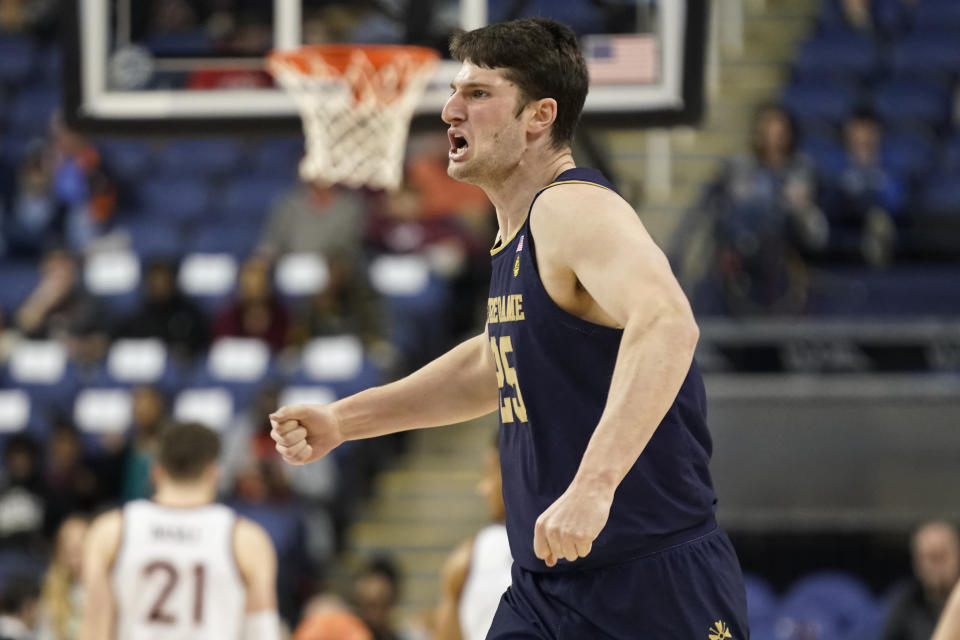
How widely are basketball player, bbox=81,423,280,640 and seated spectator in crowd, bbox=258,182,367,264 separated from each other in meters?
6.22

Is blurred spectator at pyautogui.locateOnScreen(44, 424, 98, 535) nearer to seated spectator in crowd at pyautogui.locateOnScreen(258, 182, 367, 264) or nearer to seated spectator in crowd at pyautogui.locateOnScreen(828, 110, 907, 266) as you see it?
seated spectator in crowd at pyautogui.locateOnScreen(258, 182, 367, 264)

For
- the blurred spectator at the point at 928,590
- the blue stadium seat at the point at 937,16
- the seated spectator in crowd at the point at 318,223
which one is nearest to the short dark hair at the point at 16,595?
the seated spectator in crowd at the point at 318,223

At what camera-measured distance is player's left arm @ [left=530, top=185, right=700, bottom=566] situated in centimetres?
294

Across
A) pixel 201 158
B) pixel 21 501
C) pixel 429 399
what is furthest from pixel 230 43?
pixel 201 158

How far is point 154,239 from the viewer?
13.0m

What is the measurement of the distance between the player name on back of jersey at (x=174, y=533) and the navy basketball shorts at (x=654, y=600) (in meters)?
2.40

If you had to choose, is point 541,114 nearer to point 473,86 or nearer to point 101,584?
point 473,86

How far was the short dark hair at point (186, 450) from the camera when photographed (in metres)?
5.63

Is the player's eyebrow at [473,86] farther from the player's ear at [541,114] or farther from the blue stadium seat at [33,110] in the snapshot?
the blue stadium seat at [33,110]

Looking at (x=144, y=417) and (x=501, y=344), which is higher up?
(x=501, y=344)

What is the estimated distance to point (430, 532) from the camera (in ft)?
37.7

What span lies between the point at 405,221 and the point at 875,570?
4.25 metres

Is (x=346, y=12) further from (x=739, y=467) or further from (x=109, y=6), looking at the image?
(x=739, y=467)

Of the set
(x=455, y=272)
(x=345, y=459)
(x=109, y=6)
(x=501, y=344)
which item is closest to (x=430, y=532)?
(x=345, y=459)
